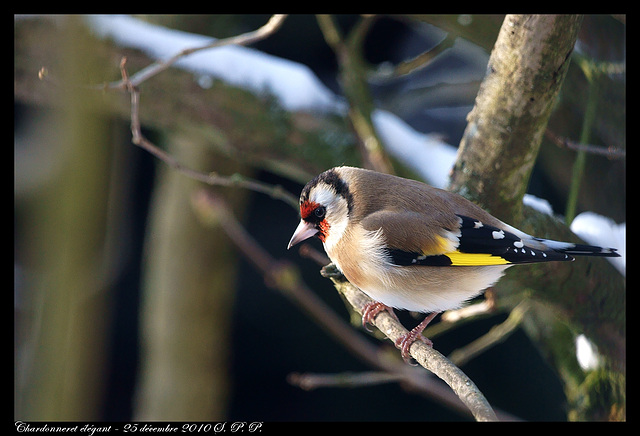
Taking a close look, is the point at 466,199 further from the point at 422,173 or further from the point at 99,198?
the point at 99,198

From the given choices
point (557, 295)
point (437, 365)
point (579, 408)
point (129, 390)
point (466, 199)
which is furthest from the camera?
point (129, 390)

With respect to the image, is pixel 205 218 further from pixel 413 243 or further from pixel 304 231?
pixel 413 243

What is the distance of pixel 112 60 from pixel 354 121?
4.69 ft

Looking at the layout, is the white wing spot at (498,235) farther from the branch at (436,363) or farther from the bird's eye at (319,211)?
the bird's eye at (319,211)

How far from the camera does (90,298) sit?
14.1ft

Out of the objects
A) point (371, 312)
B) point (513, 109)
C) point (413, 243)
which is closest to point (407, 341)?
point (371, 312)

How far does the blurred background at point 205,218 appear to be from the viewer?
10.2ft

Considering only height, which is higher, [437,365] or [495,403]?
[437,365]

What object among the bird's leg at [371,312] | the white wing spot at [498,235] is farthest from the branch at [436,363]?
the white wing spot at [498,235]

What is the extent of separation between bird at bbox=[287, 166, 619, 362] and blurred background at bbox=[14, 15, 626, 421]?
2.66 feet

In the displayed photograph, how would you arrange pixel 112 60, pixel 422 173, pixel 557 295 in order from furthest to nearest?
pixel 112 60
pixel 422 173
pixel 557 295

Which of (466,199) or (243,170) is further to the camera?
(243,170)

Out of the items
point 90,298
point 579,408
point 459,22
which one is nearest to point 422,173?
point 459,22

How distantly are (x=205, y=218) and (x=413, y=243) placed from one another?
2.20 meters
